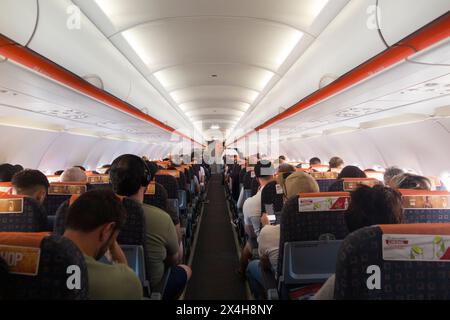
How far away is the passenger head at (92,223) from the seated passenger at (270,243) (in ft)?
5.28

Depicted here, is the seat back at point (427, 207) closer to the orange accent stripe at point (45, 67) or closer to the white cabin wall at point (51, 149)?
the orange accent stripe at point (45, 67)

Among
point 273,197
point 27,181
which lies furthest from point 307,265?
point 27,181

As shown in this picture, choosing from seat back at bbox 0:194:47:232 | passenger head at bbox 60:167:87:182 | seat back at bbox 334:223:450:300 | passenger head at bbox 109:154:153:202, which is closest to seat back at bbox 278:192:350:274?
seat back at bbox 334:223:450:300

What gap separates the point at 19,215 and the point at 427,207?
325cm

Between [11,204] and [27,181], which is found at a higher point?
[27,181]

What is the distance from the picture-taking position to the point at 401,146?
652 cm

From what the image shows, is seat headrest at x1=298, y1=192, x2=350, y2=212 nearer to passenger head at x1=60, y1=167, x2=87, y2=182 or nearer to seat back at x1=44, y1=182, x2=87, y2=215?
seat back at x1=44, y1=182, x2=87, y2=215

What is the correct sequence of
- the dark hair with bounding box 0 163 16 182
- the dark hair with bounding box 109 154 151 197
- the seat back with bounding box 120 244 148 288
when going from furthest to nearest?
the dark hair with bounding box 0 163 16 182
the dark hair with bounding box 109 154 151 197
the seat back with bounding box 120 244 148 288

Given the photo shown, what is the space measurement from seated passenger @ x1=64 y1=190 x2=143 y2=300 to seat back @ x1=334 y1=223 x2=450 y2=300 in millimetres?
1010

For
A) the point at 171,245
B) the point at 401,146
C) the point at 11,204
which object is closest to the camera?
the point at 11,204

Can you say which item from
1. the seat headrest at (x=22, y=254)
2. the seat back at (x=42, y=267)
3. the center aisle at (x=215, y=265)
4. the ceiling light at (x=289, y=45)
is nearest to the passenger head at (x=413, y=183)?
the ceiling light at (x=289, y=45)

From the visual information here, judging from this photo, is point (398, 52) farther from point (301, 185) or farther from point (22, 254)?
point (22, 254)

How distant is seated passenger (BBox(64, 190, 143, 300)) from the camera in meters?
1.45
